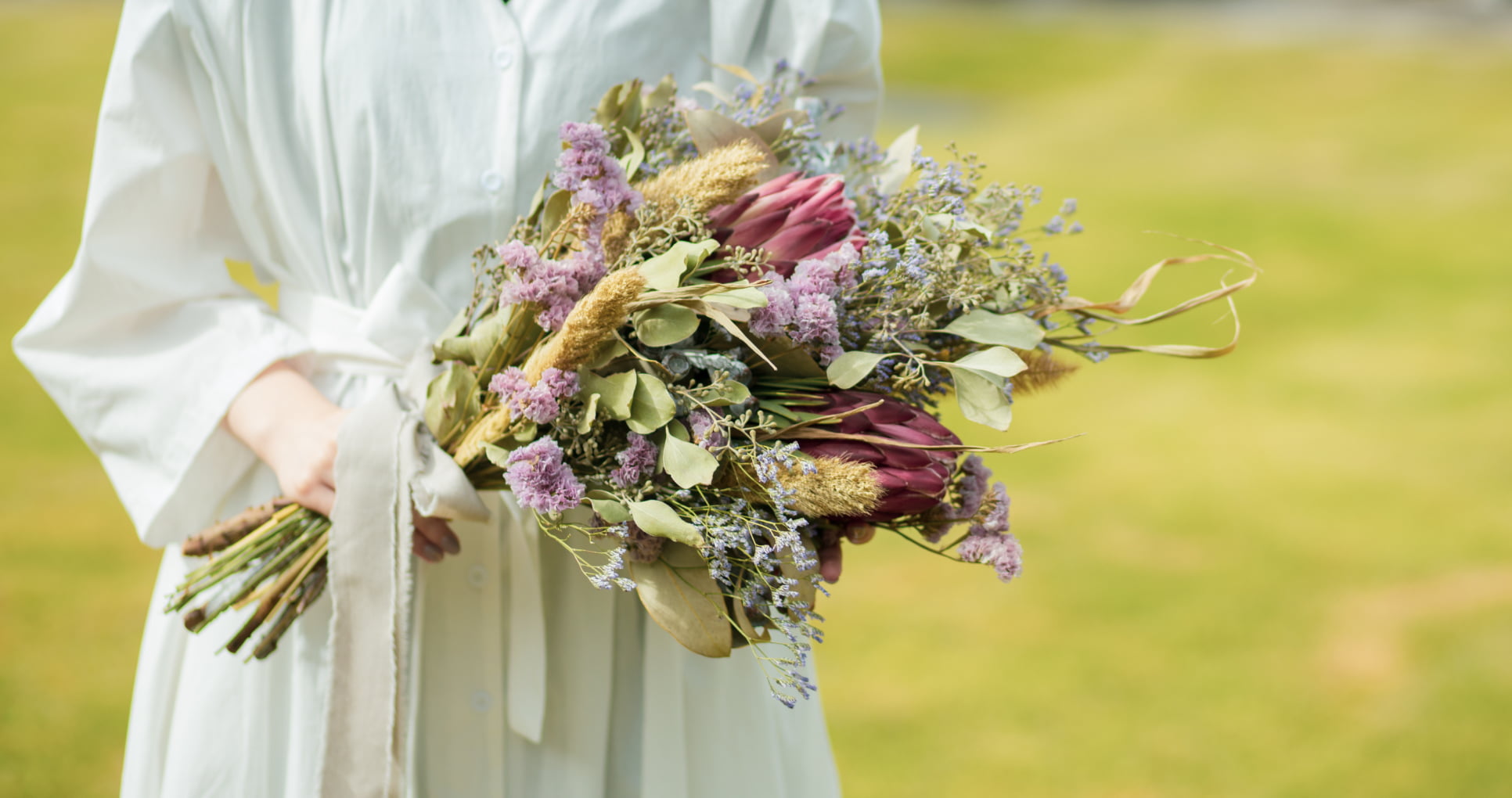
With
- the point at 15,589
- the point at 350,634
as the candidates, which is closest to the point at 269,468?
the point at 350,634

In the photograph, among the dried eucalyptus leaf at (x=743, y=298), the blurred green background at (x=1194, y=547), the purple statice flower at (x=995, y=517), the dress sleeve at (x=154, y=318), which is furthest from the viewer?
the blurred green background at (x=1194, y=547)

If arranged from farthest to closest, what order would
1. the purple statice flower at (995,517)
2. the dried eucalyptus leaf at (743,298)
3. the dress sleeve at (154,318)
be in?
the dress sleeve at (154,318)
the purple statice flower at (995,517)
the dried eucalyptus leaf at (743,298)

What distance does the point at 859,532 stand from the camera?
93cm

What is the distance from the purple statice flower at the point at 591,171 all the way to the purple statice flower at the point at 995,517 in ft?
1.16

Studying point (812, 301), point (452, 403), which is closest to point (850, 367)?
point (812, 301)

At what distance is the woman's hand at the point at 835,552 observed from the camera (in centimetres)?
93

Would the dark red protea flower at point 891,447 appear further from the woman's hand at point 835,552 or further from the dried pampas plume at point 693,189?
the dried pampas plume at point 693,189

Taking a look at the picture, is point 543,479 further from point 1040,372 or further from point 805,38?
point 805,38

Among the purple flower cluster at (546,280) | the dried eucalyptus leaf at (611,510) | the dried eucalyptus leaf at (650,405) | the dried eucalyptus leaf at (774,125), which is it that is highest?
the dried eucalyptus leaf at (774,125)

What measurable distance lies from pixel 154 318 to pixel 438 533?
0.35m

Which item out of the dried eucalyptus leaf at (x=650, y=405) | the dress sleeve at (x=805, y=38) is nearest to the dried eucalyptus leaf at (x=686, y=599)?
the dried eucalyptus leaf at (x=650, y=405)

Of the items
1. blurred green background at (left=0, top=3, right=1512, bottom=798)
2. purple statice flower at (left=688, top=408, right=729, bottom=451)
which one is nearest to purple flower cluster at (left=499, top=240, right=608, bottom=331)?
purple statice flower at (left=688, top=408, right=729, bottom=451)

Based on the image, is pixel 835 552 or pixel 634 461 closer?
pixel 634 461

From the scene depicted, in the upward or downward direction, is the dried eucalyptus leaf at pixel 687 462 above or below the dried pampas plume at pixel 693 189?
below
